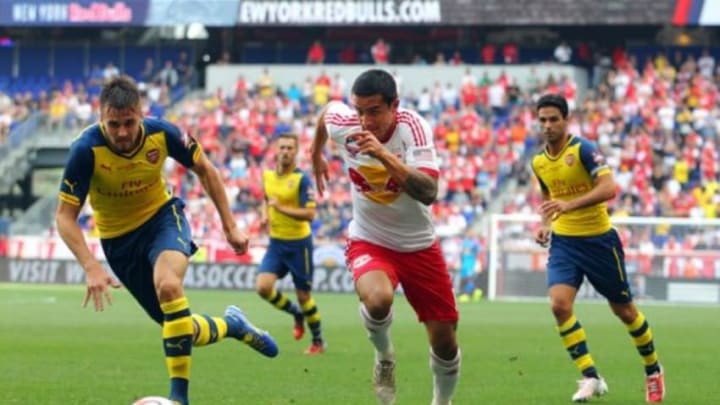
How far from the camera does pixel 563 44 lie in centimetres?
4991

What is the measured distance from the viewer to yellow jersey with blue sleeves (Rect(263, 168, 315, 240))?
2028 centimetres

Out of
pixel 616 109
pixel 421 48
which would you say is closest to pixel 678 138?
pixel 616 109

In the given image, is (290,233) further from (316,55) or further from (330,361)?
(316,55)

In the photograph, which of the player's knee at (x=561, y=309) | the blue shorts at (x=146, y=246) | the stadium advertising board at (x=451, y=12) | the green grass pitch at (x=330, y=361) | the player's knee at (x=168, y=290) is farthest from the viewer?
the stadium advertising board at (x=451, y=12)

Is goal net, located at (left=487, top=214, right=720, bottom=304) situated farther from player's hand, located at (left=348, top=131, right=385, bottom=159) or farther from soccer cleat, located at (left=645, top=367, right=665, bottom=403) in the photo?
player's hand, located at (left=348, top=131, right=385, bottom=159)

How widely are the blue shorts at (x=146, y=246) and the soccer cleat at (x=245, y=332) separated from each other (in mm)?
810

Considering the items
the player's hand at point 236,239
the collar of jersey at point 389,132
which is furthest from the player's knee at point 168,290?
the collar of jersey at point 389,132

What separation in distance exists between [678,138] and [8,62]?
81.9ft

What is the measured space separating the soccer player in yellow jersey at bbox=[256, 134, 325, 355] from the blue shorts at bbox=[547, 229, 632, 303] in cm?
583

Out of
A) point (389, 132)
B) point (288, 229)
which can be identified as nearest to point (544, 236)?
point (389, 132)

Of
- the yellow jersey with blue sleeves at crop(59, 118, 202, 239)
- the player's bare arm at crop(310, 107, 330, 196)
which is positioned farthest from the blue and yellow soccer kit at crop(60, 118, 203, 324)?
the player's bare arm at crop(310, 107, 330, 196)

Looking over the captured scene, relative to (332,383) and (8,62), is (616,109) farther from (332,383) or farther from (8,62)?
(332,383)

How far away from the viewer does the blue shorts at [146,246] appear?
11.9m

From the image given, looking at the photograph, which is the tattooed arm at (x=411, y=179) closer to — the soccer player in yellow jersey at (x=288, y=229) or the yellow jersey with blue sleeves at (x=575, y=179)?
the yellow jersey with blue sleeves at (x=575, y=179)
